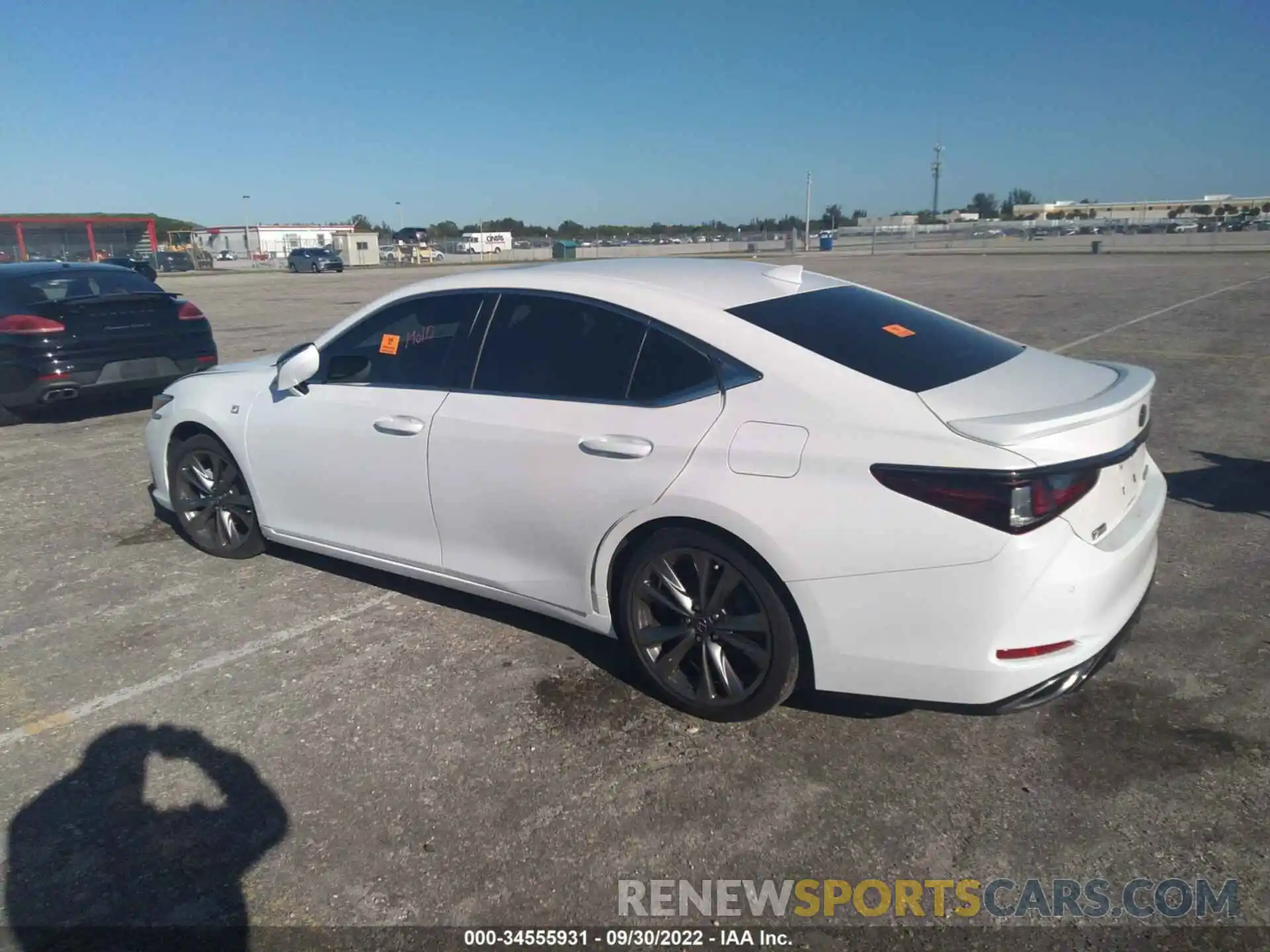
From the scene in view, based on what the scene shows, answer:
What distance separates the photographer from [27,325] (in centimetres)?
822

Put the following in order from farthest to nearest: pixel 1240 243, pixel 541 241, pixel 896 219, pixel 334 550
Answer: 1. pixel 896 219
2. pixel 541 241
3. pixel 1240 243
4. pixel 334 550

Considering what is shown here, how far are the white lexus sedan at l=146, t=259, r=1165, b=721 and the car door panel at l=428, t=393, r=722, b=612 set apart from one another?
1cm

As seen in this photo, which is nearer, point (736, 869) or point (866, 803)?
point (736, 869)

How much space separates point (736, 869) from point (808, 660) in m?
0.74

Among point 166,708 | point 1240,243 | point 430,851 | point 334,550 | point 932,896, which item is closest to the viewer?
point 932,896

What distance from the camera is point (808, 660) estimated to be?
124 inches

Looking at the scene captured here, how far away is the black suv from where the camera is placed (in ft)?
179

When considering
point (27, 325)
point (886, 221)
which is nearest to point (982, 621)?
point (27, 325)

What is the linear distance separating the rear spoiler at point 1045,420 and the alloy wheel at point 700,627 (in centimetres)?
89

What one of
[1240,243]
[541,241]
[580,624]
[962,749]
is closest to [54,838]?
[580,624]

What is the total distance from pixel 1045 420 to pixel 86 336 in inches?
328

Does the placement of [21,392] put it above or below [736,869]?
above

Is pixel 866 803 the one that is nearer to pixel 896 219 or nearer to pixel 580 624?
pixel 580 624

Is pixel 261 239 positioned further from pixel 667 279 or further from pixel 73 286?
pixel 667 279
